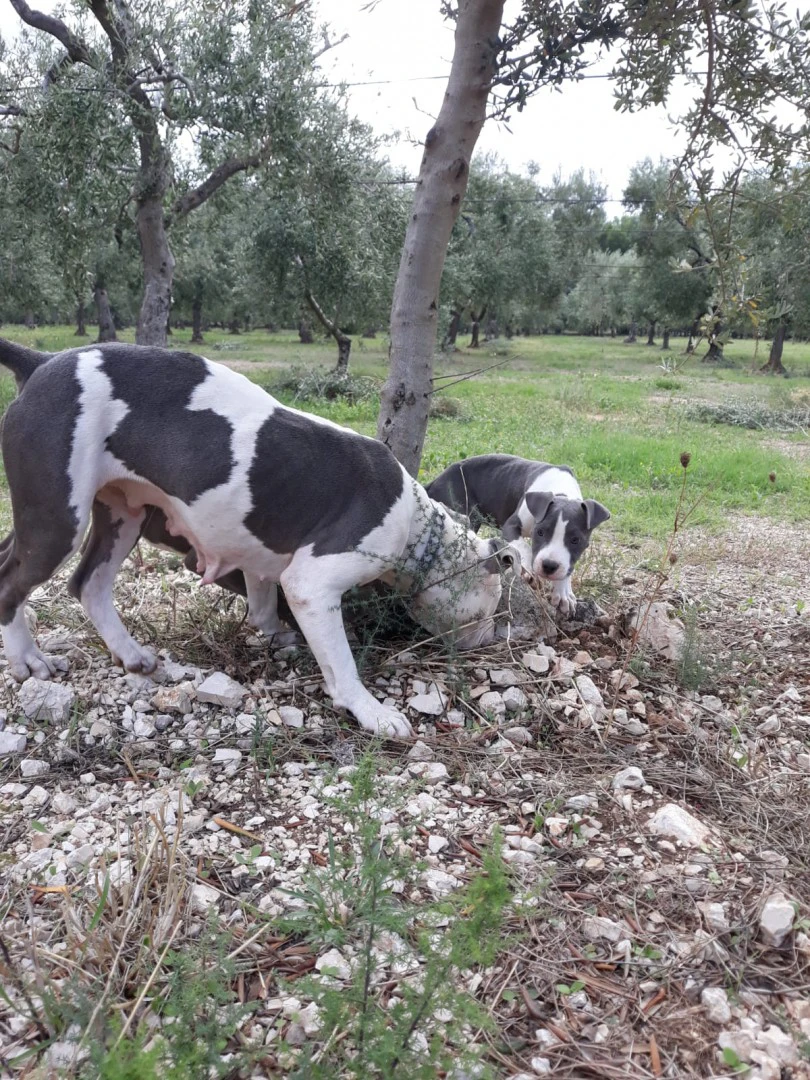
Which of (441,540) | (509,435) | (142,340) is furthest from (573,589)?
(142,340)

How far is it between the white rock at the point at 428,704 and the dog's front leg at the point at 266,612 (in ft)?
2.68

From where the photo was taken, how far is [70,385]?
3502 millimetres

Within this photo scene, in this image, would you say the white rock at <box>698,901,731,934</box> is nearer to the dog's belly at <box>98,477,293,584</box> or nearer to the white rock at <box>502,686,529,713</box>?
the white rock at <box>502,686,529,713</box>

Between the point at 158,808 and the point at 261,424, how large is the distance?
1.73m

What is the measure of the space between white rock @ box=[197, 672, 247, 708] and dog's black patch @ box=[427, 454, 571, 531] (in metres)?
3.25

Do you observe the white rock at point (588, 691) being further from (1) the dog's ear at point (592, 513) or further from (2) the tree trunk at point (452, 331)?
(2) the tree trunk at point (452, 331)

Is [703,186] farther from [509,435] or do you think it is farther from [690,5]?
[509,435]

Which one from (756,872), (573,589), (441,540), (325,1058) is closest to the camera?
(325,1058)

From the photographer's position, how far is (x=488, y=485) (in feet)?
22.9

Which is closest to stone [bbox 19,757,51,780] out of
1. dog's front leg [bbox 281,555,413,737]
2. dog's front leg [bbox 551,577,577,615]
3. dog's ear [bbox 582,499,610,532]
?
dog's front leg [bbox 281,555,413,737]

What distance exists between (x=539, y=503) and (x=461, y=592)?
1974 mm

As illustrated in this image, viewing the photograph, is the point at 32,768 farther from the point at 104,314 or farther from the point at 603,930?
the point at 104,314

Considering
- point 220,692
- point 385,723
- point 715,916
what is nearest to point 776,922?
point 715,916

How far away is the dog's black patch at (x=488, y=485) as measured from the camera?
22.0ft
